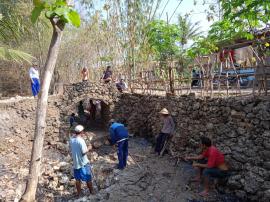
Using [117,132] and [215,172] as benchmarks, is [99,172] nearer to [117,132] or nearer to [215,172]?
[117,132]

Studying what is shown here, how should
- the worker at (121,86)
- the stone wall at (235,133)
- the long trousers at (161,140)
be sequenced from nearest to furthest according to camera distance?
the stone wall at (235,133)
the long trousers at (161,140)
the worker at (121,86)

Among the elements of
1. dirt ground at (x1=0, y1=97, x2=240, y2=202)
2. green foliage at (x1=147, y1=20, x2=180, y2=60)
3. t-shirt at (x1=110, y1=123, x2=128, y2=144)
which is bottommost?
dirt ground at (x1=0, y1=97, x2=240, y2=202)

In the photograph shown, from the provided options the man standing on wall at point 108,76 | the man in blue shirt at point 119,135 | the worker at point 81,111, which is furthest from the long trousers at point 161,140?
Answer: the worker at point 81,111

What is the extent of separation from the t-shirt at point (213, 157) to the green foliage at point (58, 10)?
3748 mm

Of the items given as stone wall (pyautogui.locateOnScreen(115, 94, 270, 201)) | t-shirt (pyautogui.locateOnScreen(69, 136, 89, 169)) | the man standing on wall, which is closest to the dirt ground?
stone wall (pyautogui.locateOnScreen(115, 94, 270, 201))

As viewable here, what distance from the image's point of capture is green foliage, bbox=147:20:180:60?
41.0ft

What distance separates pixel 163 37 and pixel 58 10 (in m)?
9.46

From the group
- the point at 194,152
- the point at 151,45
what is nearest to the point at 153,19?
the point at 151,45

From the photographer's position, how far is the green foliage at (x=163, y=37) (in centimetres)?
1248

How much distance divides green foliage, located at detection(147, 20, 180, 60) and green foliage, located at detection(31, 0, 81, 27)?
9.10m

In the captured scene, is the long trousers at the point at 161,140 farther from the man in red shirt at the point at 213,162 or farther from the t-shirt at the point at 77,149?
the t-shirt at the point at 77,149

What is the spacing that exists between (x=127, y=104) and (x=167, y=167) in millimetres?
5500

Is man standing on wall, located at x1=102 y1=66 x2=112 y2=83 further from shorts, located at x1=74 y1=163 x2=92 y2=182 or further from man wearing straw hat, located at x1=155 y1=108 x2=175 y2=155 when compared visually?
shorts, located at x1=74 y1=163 x2=92 y2=182

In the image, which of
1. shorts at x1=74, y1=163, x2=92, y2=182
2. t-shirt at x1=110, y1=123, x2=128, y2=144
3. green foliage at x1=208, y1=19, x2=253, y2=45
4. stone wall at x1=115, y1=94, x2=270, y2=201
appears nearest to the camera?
stone wall at x1=115, y1=94, x2=270, y2=201
